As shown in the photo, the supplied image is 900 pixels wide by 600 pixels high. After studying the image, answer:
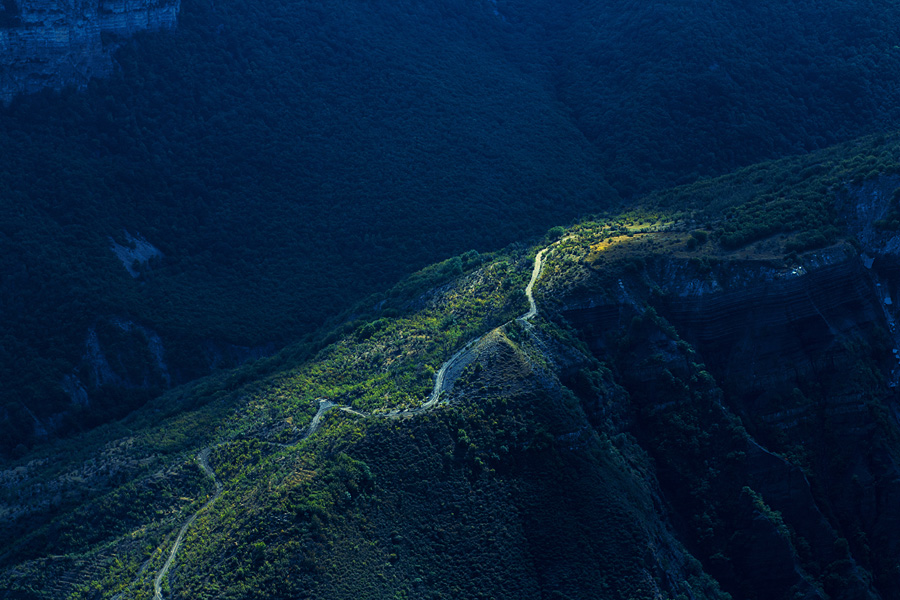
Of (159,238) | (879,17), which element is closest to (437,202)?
(159,238)

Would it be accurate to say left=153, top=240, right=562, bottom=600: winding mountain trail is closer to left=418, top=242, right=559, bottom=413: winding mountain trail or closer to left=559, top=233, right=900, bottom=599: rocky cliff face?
left=418, top=242, right=559, bottom=413: winding mountain trail

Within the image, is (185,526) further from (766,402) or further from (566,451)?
(766,402)

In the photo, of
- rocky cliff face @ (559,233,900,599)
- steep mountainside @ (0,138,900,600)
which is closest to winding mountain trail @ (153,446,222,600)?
steep mountainside @ (0,138,900,600)

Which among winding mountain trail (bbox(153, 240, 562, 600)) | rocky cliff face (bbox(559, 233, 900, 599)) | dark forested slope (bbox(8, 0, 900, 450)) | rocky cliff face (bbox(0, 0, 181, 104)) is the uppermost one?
rocky cliff face (bbox(0, 0, 181, 104))

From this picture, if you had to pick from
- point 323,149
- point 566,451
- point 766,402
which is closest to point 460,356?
point 566,451

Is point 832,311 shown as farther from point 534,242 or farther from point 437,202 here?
point 437,202

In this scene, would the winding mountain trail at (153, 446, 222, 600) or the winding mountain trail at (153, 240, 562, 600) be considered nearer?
the winding mountain trail at (153, 446, 222, 600)

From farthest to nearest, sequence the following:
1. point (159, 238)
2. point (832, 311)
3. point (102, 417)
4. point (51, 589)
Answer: point (159, 238)
point (102, 417)
point (832, 311)
point (51, 589)

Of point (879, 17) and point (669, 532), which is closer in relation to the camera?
point (669, 532)
